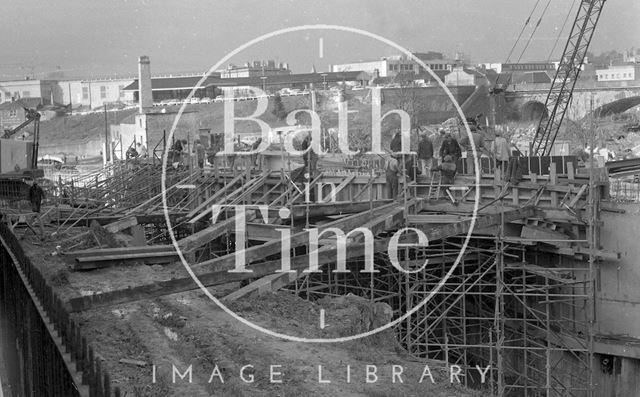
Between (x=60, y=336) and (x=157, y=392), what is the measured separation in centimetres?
158

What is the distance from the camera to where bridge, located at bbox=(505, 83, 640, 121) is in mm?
54875

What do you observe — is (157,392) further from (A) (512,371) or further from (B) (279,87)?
(B) (279,87)

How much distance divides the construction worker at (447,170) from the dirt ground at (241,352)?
24.1 feet

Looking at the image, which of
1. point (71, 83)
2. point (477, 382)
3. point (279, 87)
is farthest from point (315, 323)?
point (71, 83)

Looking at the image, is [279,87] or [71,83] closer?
[279,87]

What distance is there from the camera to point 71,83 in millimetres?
89062

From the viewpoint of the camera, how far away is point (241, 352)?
7.93 meters

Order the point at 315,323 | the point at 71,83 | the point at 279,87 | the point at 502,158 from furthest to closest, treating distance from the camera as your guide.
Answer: the point at 71,83 → the point at 279,87 → the point at 502,158 → the point at 315,323

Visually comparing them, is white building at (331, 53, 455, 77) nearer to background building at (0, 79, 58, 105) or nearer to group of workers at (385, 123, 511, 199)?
background building at (0, 79, 58, 105)

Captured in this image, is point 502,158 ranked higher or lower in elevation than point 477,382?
higher

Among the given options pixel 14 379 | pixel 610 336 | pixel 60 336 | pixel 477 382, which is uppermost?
pixel 60 336

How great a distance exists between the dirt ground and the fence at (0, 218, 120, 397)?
1.99 feet

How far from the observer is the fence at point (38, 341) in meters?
4.66

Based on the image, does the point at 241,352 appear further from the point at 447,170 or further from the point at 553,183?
the point at 447,170
